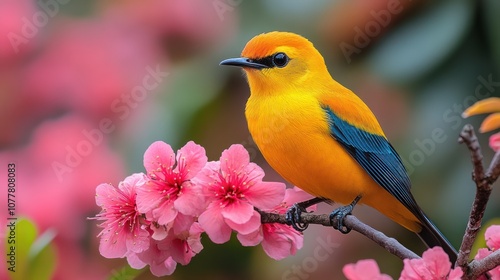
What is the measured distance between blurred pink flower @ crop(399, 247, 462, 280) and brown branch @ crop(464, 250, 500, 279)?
24mm

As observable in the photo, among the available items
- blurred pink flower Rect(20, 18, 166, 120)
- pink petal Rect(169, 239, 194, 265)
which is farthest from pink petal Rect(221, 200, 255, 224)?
blurred pink flower Rect(20, 18, 166, 120)

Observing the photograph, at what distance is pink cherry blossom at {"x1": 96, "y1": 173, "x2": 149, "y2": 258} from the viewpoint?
1.07m

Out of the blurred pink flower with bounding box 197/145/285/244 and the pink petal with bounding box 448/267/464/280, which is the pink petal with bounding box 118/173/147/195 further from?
the pink petal with bounding box 448/267/464/280

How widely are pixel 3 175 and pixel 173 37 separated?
2.84 ft

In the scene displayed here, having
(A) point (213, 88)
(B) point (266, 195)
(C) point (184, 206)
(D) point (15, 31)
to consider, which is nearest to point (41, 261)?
(C) point (184, 206)

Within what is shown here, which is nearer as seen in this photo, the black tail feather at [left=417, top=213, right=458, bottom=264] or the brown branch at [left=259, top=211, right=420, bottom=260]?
the brown branch at [left=259, top=211, right=420, bottom=260]

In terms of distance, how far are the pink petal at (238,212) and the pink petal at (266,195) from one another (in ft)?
0.04

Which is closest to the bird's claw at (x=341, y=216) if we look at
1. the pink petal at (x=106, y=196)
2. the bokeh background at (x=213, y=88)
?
the pink petal at (x=106, y=196)

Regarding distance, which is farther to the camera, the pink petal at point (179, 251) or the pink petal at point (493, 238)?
the pink petal at point (179, 251)

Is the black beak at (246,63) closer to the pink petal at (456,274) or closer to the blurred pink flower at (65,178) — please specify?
the blurred pink flower at (65,178)

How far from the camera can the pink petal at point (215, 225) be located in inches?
39.8

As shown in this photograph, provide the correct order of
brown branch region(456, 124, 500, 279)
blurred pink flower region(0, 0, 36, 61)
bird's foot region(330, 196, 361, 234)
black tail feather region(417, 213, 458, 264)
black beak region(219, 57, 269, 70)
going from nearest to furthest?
brown branch region(456, 124, 500, 279) < bird's foot region(330, 196, 361, 234) < black tail feather region(417, 213, 458, 264) < black beak region(219, 57, 269, 70) < blurred pink flower region(0, 0, 36, 61)

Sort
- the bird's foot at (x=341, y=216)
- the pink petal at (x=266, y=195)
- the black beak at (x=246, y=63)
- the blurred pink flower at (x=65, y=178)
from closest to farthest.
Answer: the pink petal at (x=266, y=195) → the bird's foot at (x=341, y=216) → the black beak at (x=246, y=63) → the blurred pink flower at (x=65, y=178)

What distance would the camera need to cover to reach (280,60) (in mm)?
1550
